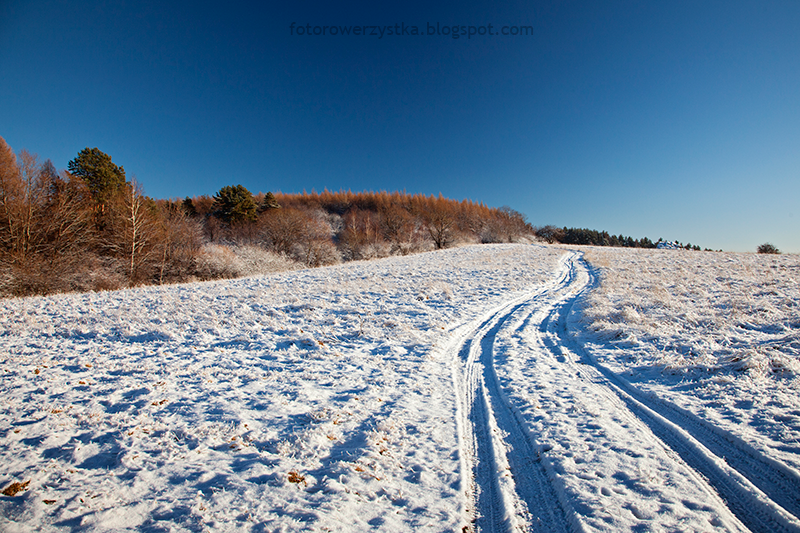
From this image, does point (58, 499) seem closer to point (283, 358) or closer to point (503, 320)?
point (283, 358)

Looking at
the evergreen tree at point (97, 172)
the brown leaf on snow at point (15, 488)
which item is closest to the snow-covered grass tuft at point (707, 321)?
the brown leaf on snow at point (15, 488)

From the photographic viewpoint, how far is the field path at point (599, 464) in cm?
251

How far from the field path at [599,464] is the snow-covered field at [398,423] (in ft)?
0.07

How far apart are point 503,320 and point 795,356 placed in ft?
18.5

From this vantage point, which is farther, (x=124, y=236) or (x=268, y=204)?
(x=268, y=204)

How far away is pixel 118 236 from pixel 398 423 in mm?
27964

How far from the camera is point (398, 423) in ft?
13.0

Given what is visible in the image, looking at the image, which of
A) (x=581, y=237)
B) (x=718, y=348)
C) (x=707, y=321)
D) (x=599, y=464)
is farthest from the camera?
(x=581, y=237)

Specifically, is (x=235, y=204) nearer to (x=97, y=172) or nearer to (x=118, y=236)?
(x=97, y=172)

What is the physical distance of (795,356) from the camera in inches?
200

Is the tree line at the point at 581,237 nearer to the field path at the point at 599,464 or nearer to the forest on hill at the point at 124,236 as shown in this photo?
the forest on hill at the point at 124,236

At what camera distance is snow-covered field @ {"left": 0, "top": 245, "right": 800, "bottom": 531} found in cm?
257

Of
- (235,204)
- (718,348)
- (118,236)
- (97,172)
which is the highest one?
(235,204)

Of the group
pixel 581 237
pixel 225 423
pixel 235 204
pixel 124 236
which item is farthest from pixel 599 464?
pixel 581 237
